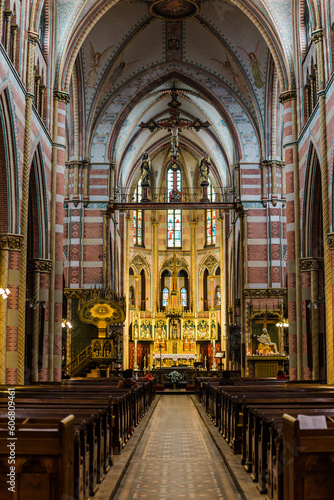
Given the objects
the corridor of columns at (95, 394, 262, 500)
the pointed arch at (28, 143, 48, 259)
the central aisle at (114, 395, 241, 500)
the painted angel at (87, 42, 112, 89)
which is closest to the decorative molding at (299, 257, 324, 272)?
the central aisle at (114, 395, 241, 500)

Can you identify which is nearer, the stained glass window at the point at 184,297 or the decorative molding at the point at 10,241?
the decorative molding at the point at 10,241

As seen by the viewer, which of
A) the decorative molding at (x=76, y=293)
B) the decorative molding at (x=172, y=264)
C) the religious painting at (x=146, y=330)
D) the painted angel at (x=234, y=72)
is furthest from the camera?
the decorative molding at (x=172, y=264)

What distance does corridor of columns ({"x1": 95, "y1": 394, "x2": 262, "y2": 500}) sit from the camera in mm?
7922

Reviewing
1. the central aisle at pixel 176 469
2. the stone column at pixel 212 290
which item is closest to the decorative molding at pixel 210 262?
the stone column at pixel 212 290

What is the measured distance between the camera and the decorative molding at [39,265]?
20.7 m

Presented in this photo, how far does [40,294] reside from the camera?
68.3 feet

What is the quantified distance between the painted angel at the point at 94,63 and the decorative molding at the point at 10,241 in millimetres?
15995

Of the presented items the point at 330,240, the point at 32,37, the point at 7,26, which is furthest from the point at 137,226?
→ the point at 7,26

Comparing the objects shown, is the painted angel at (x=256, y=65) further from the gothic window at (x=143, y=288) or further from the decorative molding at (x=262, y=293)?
the gothic window at (x=143, y=288)

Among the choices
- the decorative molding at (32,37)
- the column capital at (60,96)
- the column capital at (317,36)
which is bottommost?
the column capital at (60,96)

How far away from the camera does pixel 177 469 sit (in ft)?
31.3

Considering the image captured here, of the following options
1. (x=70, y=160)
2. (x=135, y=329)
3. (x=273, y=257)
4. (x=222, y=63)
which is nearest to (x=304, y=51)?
(x=222, y=63)

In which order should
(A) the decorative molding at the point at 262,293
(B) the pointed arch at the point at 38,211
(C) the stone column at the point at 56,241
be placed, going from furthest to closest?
(A) the decorative molding at the point at 262,293
(C) the stone column at the point at 56,241
(B) the pointed arch at the point at 38,211

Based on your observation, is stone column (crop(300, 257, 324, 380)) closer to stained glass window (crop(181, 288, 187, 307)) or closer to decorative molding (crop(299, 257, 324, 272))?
decorative molding (crop(299, 257, 324, 272))
